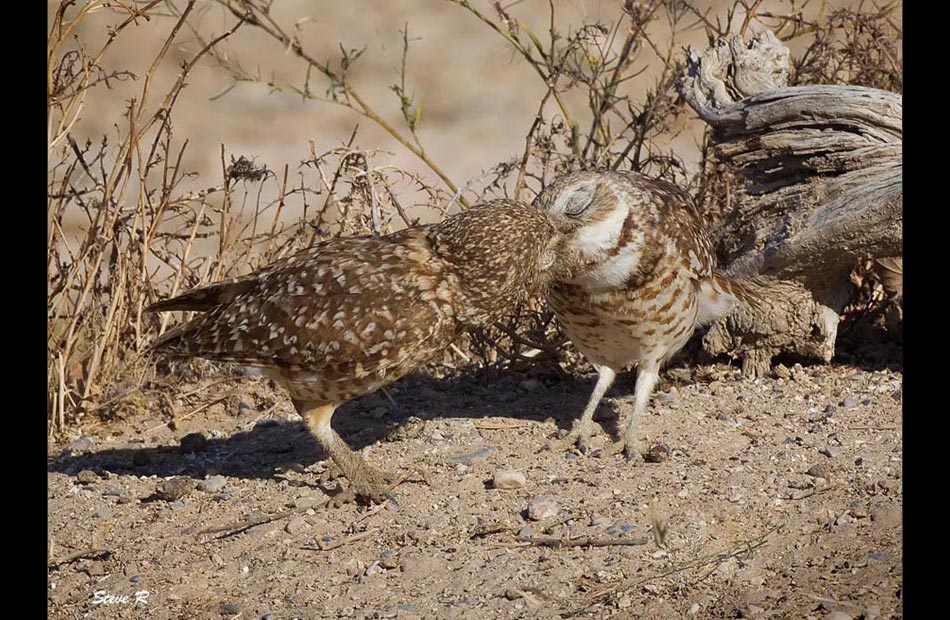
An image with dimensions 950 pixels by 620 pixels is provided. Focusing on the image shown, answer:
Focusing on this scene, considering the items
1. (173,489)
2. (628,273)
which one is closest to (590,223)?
(628,273)

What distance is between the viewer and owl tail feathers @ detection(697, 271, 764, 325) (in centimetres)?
626

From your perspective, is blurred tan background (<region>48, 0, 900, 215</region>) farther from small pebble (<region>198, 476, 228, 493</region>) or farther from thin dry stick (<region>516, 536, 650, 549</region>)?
thin dry stick (<region>516, 536, 650, 549</region>)

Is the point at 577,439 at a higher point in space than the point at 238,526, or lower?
higher

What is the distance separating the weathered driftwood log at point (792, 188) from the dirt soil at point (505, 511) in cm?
27

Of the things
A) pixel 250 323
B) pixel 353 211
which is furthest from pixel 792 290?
pixel 250 323

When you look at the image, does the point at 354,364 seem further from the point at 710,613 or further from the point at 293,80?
the point at 293,80

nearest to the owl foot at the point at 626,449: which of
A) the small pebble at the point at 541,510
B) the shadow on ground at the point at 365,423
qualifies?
the shadow on ground at the point at 365,423

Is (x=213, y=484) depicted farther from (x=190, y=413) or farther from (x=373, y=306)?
(x=373, y=306)

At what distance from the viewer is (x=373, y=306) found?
5262 millimetres

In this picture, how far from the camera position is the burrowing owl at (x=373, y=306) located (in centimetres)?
527

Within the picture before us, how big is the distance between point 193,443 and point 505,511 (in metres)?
2.06

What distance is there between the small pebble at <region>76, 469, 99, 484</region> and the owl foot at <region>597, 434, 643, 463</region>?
2.52 metres

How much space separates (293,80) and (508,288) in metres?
13.4
